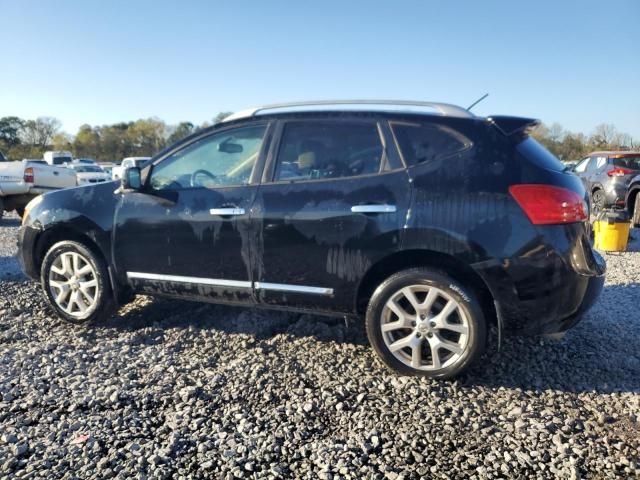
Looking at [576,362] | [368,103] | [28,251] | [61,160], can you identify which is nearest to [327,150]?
[368,103]

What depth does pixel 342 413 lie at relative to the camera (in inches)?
112

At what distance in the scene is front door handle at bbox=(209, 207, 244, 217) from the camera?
3.60 metres

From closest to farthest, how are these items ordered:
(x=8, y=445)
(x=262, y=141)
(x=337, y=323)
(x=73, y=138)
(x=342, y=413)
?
(x=8, y=445) → (x=342, y=413) → (x=262, y=141) → (x=337, y=323) → (x=73, y=138)

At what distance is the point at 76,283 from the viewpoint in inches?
166

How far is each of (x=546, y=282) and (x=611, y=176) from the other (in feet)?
32.8

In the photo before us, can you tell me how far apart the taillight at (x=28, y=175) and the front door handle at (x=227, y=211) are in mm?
9838

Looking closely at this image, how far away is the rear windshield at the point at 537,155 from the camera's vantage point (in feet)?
10.1

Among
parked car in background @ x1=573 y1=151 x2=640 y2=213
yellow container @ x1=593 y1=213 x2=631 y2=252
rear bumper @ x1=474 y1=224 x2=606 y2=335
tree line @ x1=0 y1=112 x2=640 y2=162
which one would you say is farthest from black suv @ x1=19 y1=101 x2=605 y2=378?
tree line @ x1=0 y1=112 x2=640 y2=162

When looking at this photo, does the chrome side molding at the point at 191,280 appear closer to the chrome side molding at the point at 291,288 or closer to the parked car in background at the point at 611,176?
the chrome side molding at the point at 291,288

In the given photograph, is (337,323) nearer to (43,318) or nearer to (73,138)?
(43,318)

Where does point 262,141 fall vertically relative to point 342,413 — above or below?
above

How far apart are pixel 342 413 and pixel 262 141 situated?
204 centimetres

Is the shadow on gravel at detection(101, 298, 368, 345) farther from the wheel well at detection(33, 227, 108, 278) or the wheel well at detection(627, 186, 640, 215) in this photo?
the wheel well at detection(627, 186, 640, 215)

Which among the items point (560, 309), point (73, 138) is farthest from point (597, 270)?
point (73, 138)
